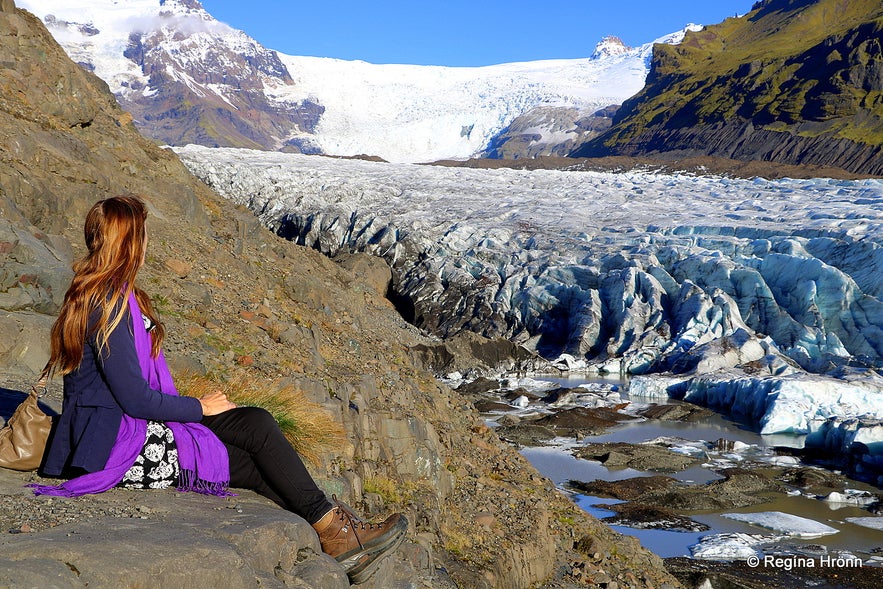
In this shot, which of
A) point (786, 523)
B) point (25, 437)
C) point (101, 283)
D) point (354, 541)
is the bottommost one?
point (786, 523)

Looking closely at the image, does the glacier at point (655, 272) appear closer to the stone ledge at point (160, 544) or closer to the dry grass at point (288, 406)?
the dry grass at point (288, 406)

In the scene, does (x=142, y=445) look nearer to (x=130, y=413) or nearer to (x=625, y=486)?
(x=130, y=413)

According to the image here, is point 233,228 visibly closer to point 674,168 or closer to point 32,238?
point 32,238

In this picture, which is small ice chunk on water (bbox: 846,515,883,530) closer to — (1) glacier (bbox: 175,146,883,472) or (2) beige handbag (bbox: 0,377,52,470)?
(1) glacier (bbox: 175,146,883,472)

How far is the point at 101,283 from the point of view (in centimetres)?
321

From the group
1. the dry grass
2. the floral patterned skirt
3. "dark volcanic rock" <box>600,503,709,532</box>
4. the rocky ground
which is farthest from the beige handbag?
"dark volcanic rock" <box>600,503,709,532</box>

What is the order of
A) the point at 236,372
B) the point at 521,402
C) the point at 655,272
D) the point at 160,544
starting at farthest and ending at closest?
1. the point at 655,272
2. the point at 521,402
3. the point at 236,372
4. the point at 160,544

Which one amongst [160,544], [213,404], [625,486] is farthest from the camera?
[625,486]

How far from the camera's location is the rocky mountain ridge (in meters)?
2.95

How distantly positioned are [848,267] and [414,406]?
24.8 m

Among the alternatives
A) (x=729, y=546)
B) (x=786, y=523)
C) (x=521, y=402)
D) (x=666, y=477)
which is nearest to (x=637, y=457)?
(x=666, y=477)

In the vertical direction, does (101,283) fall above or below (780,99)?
below

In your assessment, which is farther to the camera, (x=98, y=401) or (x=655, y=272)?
(x=655, y=272)

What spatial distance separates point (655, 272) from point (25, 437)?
2946 centimetres
